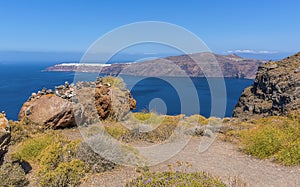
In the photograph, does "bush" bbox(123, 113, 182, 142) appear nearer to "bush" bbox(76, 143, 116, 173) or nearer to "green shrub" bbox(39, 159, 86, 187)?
"bush" bbox(76, 143, 116, 173)

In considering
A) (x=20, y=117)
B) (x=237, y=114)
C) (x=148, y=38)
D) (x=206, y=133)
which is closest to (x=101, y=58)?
(x=148, y=38)

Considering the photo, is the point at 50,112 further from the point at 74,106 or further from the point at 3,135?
the point at 3,135

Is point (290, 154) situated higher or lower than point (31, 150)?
higher

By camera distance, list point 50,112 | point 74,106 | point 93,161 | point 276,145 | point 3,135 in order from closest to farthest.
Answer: point 3,135 < point 93,161 < point 276,145 < point 50,112 < point 74,106

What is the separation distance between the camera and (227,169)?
21.4ft

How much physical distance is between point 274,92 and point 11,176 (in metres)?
14.2

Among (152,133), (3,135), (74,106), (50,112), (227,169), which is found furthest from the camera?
(74,106)

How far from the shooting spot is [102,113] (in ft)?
40.1

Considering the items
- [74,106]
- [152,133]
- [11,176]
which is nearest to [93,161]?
[11,176]

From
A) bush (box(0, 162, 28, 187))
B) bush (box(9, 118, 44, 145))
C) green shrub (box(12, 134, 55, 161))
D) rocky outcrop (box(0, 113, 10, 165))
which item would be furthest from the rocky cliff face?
rocky outcrop (box(0, 113, 10, 165))

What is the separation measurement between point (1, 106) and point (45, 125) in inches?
1588

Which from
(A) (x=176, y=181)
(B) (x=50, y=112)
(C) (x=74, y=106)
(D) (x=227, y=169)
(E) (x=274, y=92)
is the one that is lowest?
(D) (x=227, y=169)

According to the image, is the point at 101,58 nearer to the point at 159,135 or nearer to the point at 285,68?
the point at 159,135

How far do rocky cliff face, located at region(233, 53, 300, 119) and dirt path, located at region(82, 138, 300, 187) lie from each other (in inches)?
263
